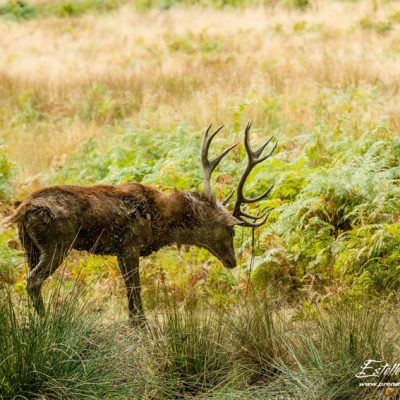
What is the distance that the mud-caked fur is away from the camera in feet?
20.7

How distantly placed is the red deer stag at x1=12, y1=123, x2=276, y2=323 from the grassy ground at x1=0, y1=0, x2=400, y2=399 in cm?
26

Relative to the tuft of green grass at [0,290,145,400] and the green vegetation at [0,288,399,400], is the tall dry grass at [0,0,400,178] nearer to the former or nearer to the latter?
the green vegetation at [0,288,399,400]

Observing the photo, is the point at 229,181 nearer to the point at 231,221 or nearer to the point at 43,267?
the point at 231,221

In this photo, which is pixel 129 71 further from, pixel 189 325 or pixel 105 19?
pixel 189 325

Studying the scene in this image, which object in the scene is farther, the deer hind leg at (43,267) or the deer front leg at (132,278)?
the deer front leg at (132,278)

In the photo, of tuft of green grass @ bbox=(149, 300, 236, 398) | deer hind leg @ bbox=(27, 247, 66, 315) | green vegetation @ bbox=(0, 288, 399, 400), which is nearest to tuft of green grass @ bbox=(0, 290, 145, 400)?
green vegetation @ bbox=(0, 288, 399, 400)

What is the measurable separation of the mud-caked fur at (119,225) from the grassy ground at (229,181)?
10.5 inches

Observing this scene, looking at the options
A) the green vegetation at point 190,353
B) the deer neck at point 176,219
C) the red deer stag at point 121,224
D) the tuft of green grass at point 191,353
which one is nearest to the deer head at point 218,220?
the red deer stag at point 121,224

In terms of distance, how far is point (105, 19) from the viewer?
28.0 meters

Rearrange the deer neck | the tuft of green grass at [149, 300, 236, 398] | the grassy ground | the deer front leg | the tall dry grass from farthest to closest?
the tall dry grass → the deer neck → the deer front leg → the tuft of green grass at [149, 300, 236, 398] → the grassy ground

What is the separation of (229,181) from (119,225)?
385cm

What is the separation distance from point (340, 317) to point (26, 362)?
87.4 inches

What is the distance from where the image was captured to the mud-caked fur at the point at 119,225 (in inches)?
249

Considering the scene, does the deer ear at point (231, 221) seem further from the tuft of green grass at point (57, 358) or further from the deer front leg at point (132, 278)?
the tuft of green grass at point (57, 358)
